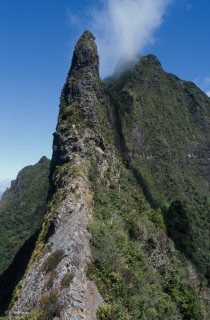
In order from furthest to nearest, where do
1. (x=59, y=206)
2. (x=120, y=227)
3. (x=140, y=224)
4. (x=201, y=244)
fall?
1. (x=201, y=244)
2. (x=140, y=224)
3. (x=120, y=227)
4. (x=59, y=206)

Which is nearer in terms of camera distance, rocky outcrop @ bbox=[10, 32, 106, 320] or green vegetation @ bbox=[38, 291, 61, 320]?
green vegetation @ bbox=[38, 291, 61, 320]

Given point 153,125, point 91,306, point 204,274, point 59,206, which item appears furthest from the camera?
point 153,125

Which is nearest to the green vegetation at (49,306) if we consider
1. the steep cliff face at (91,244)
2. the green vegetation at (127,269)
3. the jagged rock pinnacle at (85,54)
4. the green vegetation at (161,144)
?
the steep cliff face at (91,244)

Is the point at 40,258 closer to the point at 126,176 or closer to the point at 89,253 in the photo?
the point at 89,253

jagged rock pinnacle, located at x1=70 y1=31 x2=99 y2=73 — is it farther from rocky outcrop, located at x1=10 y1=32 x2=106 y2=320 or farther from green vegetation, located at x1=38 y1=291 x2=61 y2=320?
green vegetation, located at x1=38 y1=291 x2=61 y2=320

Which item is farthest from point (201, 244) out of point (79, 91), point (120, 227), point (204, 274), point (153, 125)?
point (120, 227)

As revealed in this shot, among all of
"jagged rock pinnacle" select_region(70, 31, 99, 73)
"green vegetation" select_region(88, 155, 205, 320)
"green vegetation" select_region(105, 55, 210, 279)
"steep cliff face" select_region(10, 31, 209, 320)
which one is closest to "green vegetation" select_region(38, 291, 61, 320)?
"steep cliff face" select_region(10, 31, 209, 320)

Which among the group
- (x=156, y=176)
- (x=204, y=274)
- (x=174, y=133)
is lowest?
(x=204, y=274)

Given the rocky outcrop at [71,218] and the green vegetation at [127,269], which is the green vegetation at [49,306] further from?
the green vegetation at [127,269]
